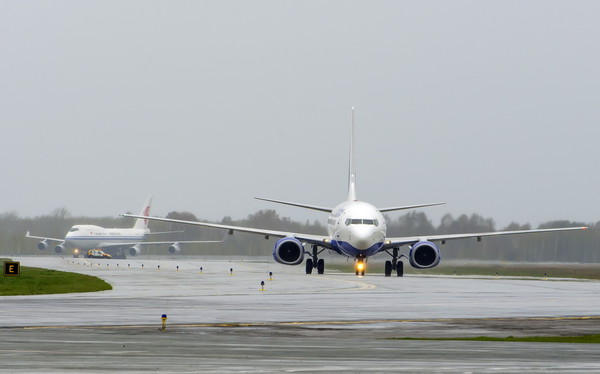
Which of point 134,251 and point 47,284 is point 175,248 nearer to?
point 134,251

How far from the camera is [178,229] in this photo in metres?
140

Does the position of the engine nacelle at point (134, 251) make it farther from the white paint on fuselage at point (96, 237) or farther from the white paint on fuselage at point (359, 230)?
the white paint on fuselage at point (359, 230)

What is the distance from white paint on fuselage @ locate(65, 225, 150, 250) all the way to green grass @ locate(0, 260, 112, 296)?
239 feet

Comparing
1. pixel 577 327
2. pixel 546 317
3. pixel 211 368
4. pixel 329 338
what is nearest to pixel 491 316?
pixel 546 317

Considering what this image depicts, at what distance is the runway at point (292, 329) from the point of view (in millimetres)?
18516

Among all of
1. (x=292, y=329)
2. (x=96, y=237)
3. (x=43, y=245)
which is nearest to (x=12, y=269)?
(x=292, y=329)

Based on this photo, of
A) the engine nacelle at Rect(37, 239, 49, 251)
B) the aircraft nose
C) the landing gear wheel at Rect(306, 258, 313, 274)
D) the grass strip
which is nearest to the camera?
the grass strip

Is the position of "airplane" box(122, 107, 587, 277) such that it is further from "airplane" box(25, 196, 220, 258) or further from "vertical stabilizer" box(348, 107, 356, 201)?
"airplane" box(25, 196, 220, 258)

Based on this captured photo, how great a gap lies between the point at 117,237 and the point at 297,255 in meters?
76.8

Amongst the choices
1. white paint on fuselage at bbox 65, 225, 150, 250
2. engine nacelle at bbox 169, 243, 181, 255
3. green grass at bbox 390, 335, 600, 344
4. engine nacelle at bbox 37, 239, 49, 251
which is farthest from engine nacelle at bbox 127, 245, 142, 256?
green grass at bbox 390, 335, 600, 344

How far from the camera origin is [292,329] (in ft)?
85.8

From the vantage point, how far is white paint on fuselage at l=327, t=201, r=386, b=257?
204 ft

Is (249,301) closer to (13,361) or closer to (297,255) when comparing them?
(13,361)

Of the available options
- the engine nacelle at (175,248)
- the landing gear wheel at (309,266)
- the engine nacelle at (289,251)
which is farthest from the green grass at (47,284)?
the engine nacelle at (175,248)
